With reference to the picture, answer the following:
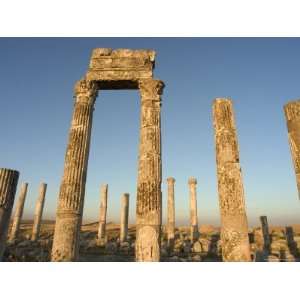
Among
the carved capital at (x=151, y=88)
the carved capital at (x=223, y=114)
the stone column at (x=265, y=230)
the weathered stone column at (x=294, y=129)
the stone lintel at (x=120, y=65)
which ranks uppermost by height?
the stone lintel at (x=120, y=65)

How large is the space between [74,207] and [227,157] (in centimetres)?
634

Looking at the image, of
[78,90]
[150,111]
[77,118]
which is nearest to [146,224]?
[150,111]

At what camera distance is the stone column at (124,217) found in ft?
89.3

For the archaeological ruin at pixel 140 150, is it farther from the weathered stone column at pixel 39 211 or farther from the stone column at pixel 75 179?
the weathered stone column at pixel 39 211

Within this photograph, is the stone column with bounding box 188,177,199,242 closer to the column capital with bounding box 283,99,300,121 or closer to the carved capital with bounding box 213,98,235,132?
the carved capital with bounding box 213,98,235,132

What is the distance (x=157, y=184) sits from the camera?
1039 centimetres

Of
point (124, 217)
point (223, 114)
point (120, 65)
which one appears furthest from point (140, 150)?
point (124, 217)

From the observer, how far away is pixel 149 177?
1047 cm

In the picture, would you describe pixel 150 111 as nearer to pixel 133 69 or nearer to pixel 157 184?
pixel 133 69

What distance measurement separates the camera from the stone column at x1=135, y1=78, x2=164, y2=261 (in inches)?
371

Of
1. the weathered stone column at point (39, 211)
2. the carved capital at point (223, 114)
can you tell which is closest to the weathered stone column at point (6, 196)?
the carved capital at point (223, 114)

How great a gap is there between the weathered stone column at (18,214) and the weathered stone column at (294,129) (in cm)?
2881

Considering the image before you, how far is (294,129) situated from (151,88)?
636 cm

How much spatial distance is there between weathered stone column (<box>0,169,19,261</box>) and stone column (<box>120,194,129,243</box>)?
20.3 metres
